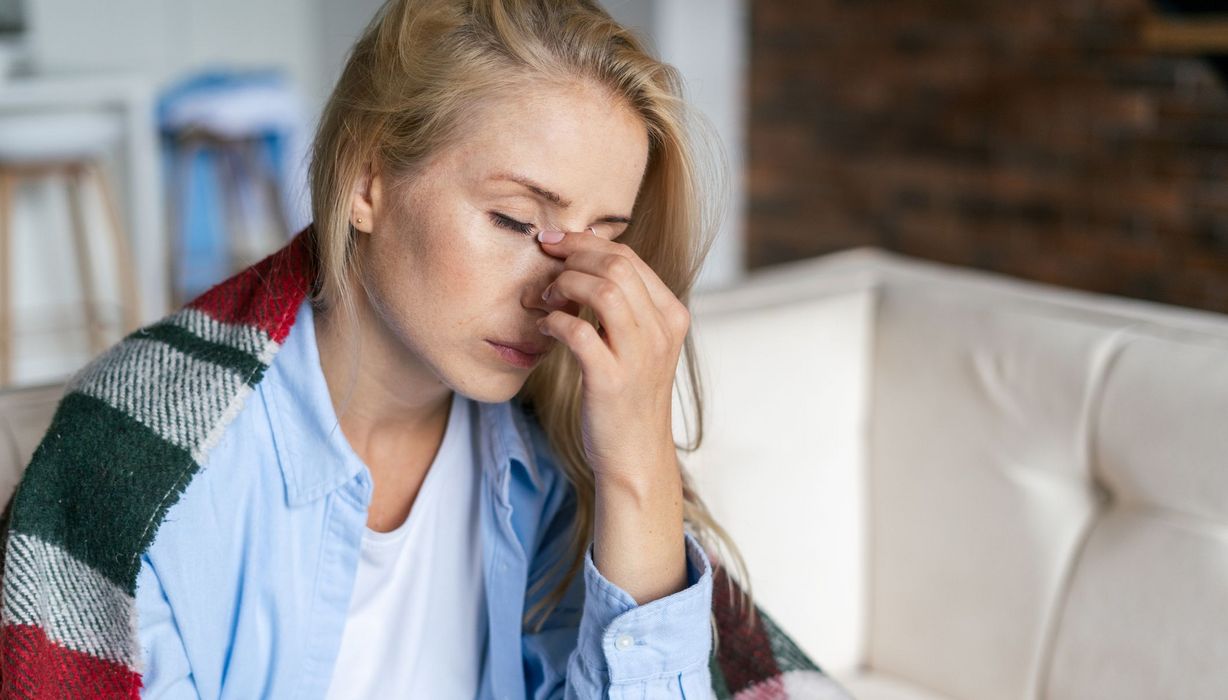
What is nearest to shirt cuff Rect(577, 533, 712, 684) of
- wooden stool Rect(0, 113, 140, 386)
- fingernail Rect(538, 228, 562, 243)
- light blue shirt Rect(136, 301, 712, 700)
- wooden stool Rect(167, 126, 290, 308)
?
light blue shirt Rect(136, 301, 712, 700)

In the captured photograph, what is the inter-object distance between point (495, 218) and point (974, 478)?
2.71 ft

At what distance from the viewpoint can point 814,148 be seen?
433 cm

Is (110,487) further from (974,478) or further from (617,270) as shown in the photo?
(974,478)

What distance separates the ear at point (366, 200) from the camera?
120 cm

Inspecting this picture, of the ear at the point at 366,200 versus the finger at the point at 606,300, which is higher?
the ear at the point at 366,200

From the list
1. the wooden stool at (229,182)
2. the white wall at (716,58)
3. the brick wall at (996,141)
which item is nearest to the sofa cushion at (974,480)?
the brick wall at (996,141)

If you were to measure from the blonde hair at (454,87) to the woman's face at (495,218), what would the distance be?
2cm

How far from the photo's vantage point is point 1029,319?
1.64 metres

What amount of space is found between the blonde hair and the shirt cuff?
0.35m

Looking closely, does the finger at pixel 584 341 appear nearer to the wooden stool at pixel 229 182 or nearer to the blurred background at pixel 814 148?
the blurred background at pixel 814 148

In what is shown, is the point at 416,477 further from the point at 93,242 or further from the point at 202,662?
the point at 93,242

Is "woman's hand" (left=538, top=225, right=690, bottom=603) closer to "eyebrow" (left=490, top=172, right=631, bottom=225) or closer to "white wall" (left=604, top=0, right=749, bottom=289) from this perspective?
"eyebrow" (left=490, top=172, right=631, bottom=225)

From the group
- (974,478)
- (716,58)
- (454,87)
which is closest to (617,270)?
(454,87)

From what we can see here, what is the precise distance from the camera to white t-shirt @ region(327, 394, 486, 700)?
4.23 feet
